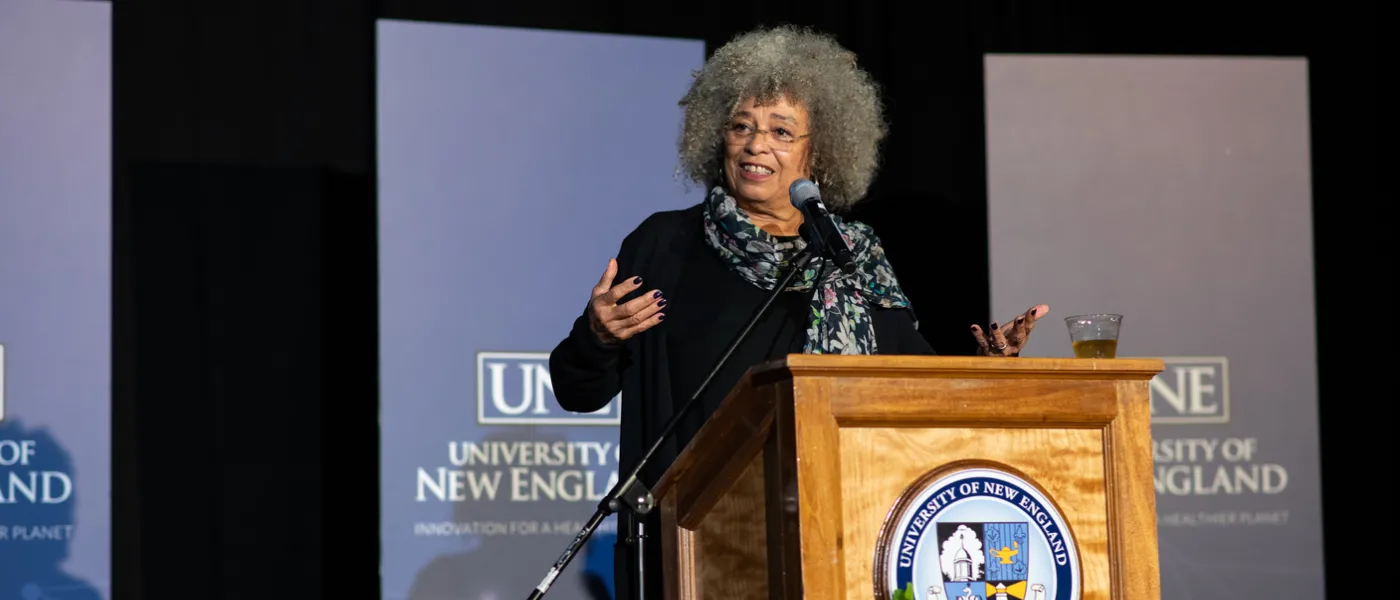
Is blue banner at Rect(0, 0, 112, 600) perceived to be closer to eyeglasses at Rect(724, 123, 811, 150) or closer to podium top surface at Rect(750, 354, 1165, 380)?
eyeglasses at Rect(724, 123, 811, 150)

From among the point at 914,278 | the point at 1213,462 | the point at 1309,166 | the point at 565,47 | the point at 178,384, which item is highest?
the point at 565,47

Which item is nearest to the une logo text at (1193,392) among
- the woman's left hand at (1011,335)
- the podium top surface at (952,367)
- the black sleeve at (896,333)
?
the black sleeve at (896,333)

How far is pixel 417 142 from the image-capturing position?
3539 mm

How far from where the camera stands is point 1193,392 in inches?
151

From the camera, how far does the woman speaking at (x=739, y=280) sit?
7.52 feet

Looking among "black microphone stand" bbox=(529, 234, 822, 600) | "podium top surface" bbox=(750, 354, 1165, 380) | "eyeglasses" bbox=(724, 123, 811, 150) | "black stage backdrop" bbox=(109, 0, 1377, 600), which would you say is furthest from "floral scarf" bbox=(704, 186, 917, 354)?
"black stage backdrop" bbox=(109, 0, 1377, 600)

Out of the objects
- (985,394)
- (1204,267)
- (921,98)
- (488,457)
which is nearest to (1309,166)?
(1204,267)

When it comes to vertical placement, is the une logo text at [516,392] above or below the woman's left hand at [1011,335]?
below

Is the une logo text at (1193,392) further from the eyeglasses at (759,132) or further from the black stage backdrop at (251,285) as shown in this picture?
the eyeglasses at (759,132)

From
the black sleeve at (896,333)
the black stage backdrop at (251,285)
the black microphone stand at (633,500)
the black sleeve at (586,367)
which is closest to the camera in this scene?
the black microphone stand at (633,500)

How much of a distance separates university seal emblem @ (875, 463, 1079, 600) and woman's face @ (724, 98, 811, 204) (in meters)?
1.10

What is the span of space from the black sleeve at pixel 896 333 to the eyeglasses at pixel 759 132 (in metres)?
0.33

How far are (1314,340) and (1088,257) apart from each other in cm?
64

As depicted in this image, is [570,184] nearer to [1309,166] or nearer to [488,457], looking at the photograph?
[488,457]
